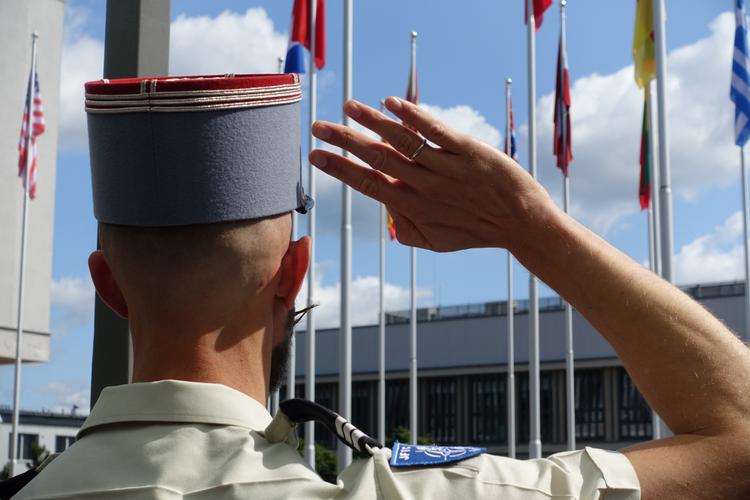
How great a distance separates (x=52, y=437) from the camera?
170 ft

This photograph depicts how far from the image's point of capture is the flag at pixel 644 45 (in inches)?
657

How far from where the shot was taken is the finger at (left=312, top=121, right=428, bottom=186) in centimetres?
143

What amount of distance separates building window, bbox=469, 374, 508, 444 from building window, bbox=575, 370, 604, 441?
343 cm

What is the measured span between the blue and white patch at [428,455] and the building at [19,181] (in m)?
36.5

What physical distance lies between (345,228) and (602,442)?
31379 mm

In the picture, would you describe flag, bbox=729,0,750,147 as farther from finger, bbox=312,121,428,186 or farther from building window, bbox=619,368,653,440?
building window, bbox=619,368,653,440

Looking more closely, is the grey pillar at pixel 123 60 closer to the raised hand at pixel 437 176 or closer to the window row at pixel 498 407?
the raised hand at pixel 437 176

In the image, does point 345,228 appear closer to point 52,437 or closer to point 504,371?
point 504,371

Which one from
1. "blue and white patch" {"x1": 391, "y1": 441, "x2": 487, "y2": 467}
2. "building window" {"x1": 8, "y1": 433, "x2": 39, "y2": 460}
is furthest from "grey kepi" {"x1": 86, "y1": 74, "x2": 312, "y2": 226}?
"building window" {"x1": 8, "y1": 433, "x2": 39, "y2": 460}

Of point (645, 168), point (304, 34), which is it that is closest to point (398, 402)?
point (645, 168)

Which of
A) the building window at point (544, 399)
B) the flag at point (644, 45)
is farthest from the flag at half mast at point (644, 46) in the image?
the building window at point (544, 399)

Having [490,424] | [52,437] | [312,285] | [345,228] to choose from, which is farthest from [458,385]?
[345,228]

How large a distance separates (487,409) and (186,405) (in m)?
47.8

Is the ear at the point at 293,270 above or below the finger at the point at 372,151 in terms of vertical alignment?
below
